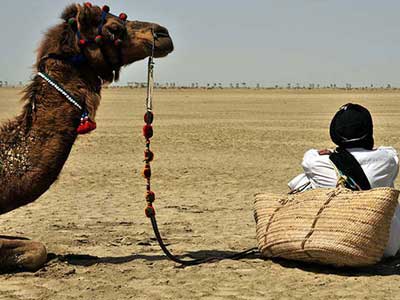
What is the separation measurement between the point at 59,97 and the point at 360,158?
2.76m

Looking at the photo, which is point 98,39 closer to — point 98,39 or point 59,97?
point 98,39

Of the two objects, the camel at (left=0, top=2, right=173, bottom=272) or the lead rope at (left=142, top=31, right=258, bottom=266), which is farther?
the lead rope at (left=142, top=31, right=258, bottom=266)

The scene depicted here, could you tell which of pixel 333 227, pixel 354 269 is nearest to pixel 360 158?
pixel 333 227

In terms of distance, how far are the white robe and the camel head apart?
1.74 meters

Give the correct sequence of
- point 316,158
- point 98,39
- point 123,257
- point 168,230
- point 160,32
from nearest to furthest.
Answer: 1. point 98,39
2. point 160,32
3. point 316,158
4. point 123,257
5. point 168,230

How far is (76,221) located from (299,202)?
3.91 metres

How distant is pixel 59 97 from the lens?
22.8 ft

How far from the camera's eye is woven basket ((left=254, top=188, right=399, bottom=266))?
664 cm

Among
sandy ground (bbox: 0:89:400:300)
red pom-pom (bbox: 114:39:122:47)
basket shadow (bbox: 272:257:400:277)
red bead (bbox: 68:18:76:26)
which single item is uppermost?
red bead (bbox: 68:18:76:26)

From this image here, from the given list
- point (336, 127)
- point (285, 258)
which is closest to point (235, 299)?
point (285, 258)

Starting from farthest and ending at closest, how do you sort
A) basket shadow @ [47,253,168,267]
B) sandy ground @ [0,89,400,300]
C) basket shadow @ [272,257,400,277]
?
1. basket shadow @ [47,253,168,267]
2. basket shadow @ [272,257,400,277]
3. sandy ground @ [0,89,400,300]

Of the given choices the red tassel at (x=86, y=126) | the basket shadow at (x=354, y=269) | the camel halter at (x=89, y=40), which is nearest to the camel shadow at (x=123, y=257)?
the basket shadow at (x=354, y=269)

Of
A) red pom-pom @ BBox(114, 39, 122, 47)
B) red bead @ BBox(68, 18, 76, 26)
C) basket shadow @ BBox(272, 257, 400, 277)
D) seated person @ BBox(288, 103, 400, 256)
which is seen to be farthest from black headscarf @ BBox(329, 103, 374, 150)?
red bead @ BBox(68, 18, 76, 26)

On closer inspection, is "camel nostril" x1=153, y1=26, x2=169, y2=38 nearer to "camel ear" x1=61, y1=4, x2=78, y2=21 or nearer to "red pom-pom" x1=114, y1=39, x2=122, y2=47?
"red pom-pom" x1=114, y1=39, x2=122, y2=47
